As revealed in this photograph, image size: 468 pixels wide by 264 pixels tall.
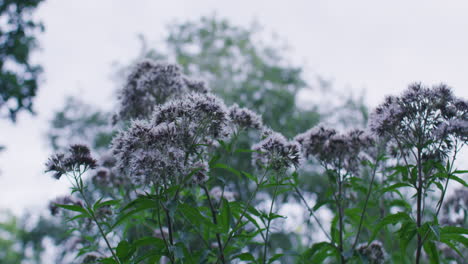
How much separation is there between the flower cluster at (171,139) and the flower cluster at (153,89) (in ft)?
4.94

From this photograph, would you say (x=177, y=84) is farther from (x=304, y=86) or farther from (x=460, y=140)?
(x=304, y=86)

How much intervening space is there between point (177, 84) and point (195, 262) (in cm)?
268

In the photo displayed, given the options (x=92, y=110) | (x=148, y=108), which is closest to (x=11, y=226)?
(x=92, y=110)

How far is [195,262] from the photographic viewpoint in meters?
3.43

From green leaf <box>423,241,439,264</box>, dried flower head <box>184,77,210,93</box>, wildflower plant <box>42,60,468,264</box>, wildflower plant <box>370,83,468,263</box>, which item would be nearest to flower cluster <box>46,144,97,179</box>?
wildflower plant <box>42,60,468,264</box>

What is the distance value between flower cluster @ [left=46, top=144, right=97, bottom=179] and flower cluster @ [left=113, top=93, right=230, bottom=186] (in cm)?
46

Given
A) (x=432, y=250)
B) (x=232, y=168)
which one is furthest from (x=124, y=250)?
(x=432, y=250)

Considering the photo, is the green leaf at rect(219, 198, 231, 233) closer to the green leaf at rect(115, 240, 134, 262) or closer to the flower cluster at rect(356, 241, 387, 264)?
the green leaf at rect(115, 240, 134, 262)

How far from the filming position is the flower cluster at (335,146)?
15.2ft

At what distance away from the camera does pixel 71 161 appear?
3963 mm

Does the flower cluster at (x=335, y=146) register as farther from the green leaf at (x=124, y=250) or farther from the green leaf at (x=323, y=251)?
the green leaf at (x=124, y=250)

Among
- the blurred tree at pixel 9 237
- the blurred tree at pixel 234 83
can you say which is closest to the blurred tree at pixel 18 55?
the blurred tree at pixel 234 83

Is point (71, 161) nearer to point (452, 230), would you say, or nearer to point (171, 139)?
point (171, 139)

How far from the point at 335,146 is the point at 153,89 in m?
2.64
